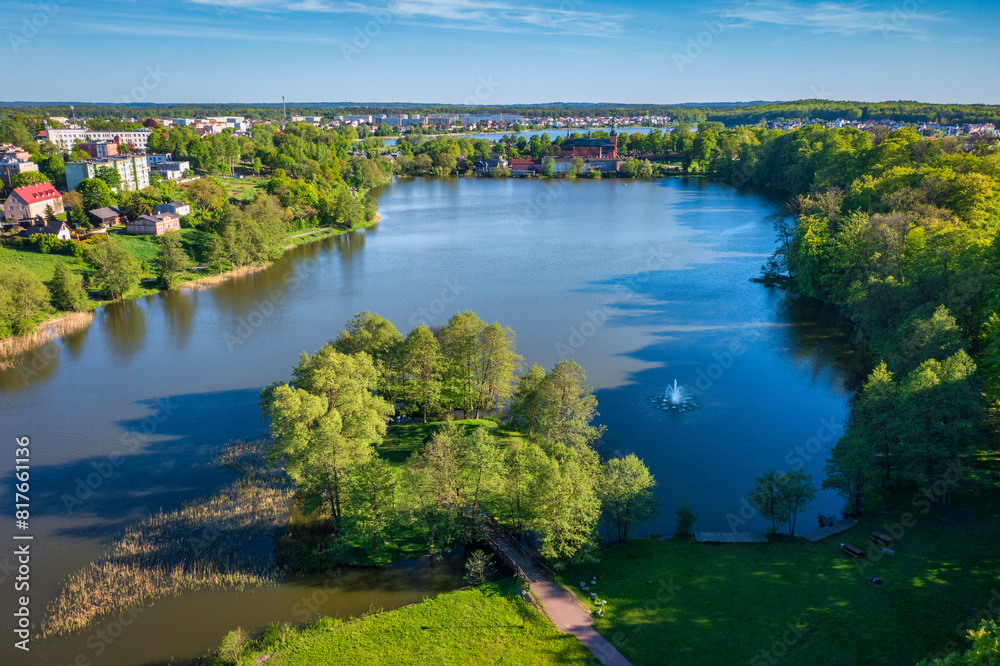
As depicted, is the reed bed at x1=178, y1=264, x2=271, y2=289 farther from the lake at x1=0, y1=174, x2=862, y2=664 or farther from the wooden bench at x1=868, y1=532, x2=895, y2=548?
the wooden bench at x1=868, y1=532, x2=895, y2=548

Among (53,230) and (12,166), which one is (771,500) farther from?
(12,166)

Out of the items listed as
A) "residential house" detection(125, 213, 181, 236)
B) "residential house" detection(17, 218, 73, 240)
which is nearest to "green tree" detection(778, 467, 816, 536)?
"residential house" detection(125, 213, 181, 236)

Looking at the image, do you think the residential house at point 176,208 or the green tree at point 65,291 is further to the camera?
the residential house at point 176,208

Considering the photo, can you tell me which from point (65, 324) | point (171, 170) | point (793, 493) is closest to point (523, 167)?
point (171, 170)

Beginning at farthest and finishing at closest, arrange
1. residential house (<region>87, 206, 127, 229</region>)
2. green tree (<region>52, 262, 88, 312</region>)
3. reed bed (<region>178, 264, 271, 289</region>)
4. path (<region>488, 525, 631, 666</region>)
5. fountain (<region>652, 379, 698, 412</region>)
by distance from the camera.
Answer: residential house (<region>87, 206, 127, 229</region>) < reed bed (<region>178, 264, 271, 289</region>) < green tree (<region>52, 262, 88, 312</region>) < fountain (<region>652, 379, 698, 412</region>) < path (<region>488, 525, 631, 666</region>)

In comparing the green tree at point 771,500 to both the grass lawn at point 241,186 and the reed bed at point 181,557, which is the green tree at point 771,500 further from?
the grass lawn at point 241,186

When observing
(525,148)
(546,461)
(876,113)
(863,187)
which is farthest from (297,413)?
(876,113)

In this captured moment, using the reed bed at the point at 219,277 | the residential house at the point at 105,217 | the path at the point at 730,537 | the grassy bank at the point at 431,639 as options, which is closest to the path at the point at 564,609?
the grassy bank at the point at 431,639
